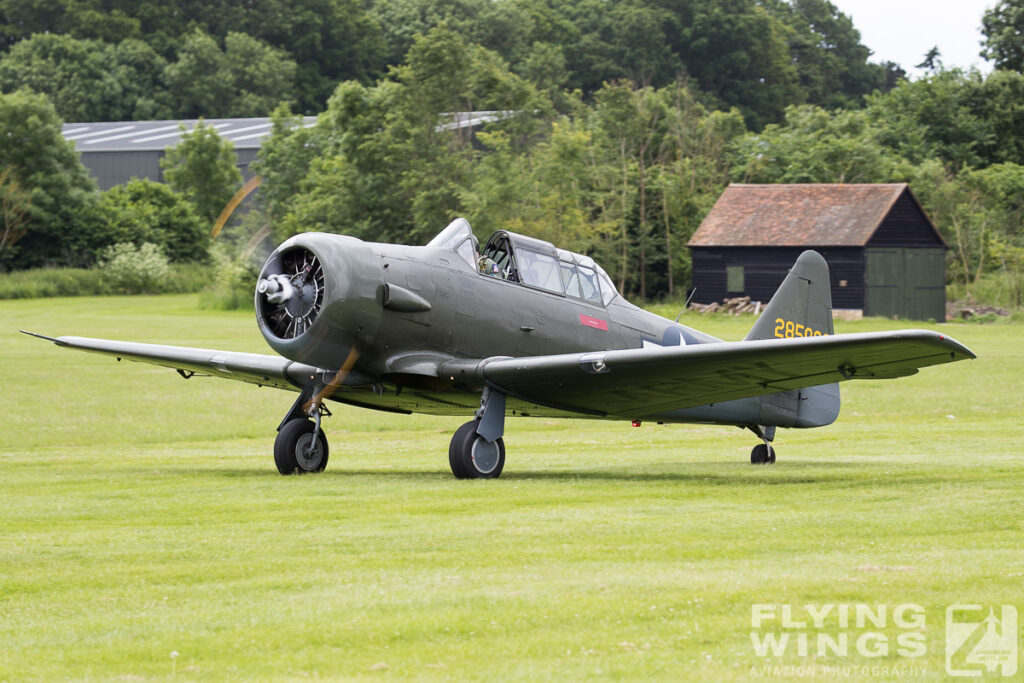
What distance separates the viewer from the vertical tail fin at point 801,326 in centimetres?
1556

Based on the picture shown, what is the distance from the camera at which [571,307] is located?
47.1 ft

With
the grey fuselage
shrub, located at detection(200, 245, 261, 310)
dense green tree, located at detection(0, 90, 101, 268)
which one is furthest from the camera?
dense green tree, located at detection(0, 90, 101, 268)

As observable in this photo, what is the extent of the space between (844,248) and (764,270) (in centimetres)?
355

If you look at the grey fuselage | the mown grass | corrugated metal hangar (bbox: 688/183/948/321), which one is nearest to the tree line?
the mown grass

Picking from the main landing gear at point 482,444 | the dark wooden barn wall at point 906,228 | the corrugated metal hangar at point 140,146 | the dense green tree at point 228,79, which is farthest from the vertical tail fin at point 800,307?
the dense green tree at point 228,79

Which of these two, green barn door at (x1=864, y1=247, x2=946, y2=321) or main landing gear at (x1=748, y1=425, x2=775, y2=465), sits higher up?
green barn door at (x1=864, y1=247, x2=946, y2=321)

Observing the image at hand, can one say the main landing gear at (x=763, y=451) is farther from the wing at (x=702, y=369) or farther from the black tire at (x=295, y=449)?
the black tire at (x=295, y=449)

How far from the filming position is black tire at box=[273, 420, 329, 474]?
46.2 ft

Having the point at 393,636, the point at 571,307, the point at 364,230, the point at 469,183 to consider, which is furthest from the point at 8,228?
the point at 393,636

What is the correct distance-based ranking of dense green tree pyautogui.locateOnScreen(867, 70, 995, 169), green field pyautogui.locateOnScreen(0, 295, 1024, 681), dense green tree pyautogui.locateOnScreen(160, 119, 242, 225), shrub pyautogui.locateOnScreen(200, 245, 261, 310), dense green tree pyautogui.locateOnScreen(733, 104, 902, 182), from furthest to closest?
dense green tree pyautogui.locateOnScreen(160, 119, 242, 225) < dense green tree pyautogui.locateOnScreen(867, 70, 995, 169) < dense green tree pyautogui.locateOnScreen(733, 104, 902, 182) < shrub pyautogui.locateOnScreen(200, 245, 261, 310) < green field pyautogui.locateOnScreen(0, 295, 1024, 681)

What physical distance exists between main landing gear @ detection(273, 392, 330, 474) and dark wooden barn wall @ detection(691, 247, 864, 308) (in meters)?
45.7

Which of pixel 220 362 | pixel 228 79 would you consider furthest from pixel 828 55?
pixel 220 362

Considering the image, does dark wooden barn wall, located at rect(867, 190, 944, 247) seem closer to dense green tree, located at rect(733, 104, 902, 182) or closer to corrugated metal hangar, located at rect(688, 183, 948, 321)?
corrugated metal hangar, located at rect(688, 183, 948, 321)

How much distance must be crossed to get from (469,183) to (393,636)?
5561cm
